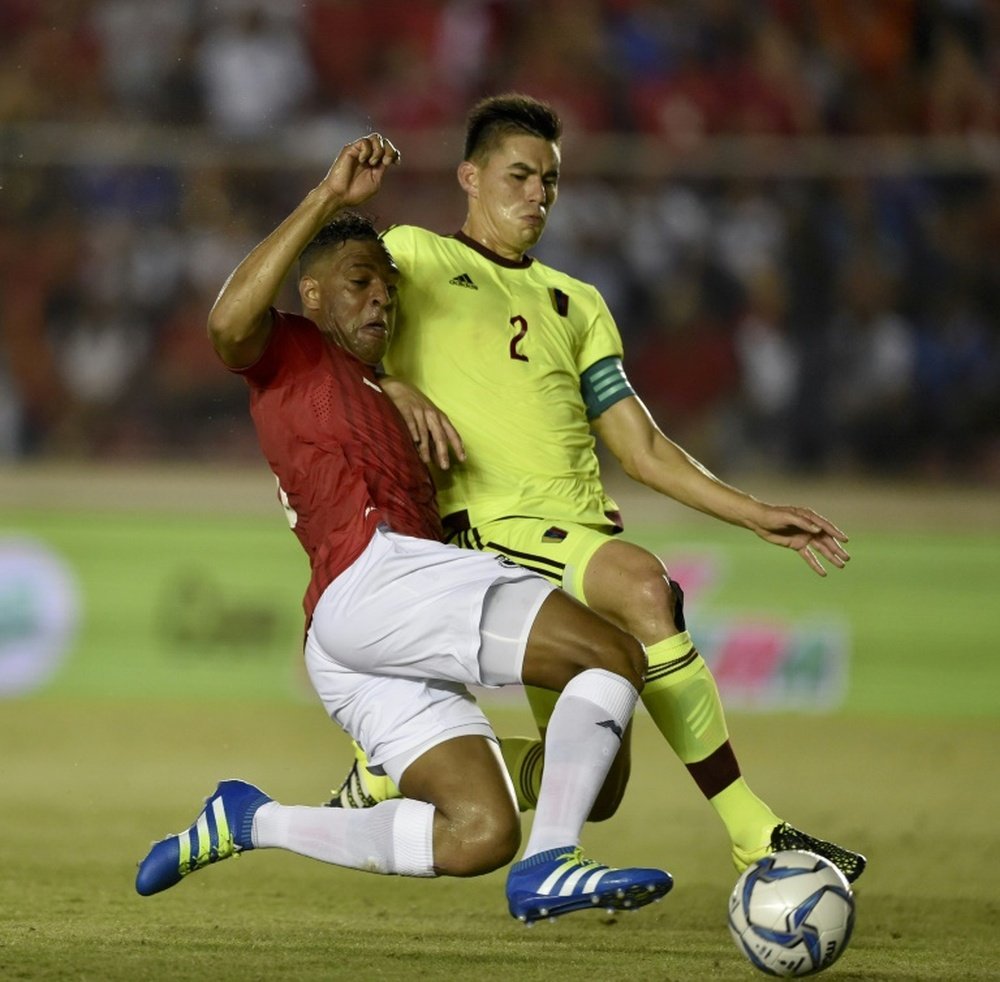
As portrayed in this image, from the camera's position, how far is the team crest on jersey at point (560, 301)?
5.99 meters

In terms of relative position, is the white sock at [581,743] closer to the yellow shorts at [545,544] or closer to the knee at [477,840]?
the knee at [477,840]

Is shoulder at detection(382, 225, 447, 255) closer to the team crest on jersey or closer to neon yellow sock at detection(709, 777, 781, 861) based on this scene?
the team crest on jersey

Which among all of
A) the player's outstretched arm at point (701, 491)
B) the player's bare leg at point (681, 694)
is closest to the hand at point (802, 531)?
the player's outstretched arm at point (701, 491)

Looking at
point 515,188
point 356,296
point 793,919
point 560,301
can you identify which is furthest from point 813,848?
point 515,188

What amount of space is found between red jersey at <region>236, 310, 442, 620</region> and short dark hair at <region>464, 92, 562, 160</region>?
3.82 ft

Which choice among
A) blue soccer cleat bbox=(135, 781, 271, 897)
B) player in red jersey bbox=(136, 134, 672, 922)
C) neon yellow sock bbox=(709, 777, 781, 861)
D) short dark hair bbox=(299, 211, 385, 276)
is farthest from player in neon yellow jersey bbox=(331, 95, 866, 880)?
blue soccer cleat bbox=(135, 781, 271, 897)

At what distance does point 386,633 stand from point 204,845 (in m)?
1.01

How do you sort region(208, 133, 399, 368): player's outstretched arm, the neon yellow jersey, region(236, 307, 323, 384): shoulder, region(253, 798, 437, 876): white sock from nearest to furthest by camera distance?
region(208, 133, 399, 368): player's outstretched arm < region(253, 798, 437, 876): white sock < region(236, 307, 323, 384): shoulder < the neon yellow jersey

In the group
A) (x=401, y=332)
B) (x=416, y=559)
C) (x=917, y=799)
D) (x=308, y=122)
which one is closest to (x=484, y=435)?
(x=401, y=332)

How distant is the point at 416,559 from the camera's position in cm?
491

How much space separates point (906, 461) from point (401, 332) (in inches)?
217

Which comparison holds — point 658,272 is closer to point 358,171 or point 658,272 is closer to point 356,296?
point 356,296

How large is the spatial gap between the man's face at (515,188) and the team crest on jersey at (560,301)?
0.19 meters

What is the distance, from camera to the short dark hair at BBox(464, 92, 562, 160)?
19.2ft
